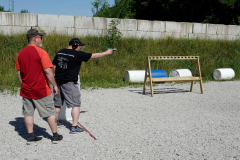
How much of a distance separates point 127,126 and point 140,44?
9637 millimetres

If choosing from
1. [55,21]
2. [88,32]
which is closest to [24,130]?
[55,21]

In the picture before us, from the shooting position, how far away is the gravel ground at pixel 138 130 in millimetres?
3750

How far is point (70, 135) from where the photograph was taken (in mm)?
4555

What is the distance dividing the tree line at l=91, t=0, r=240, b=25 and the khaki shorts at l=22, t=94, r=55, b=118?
24978 mm

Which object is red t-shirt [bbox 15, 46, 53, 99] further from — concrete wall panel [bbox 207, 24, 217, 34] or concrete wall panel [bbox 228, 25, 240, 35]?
concrete wall panel [bbox 228, 25, 240, 35]

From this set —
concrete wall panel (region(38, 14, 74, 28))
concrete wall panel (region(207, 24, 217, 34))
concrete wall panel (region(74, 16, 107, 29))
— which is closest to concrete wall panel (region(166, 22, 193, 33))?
concrete wall panel (region(207, 24, 217, 34))

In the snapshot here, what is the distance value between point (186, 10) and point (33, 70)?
1155 inches

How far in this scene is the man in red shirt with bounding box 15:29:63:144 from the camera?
3.81 m

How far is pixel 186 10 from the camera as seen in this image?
3056 centimetres

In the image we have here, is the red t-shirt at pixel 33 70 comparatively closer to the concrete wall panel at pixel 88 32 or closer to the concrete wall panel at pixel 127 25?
the concrete wall panel at pixel 88 32

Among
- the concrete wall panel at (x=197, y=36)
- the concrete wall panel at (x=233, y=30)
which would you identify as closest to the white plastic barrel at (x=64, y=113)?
the concrete wall panel at (x=197, y=36)

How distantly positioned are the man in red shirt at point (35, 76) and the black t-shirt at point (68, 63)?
589 mm

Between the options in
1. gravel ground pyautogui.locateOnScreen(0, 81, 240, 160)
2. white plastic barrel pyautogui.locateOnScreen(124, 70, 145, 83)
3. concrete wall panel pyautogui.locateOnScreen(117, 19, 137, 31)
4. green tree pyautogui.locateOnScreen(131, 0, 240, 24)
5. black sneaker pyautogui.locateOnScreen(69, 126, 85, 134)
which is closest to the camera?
gravel ground pyautogui.locateOnScreen(0, 81, 240, 160)

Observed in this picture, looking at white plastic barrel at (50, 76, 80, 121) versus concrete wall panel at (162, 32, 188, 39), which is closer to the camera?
white plastic barrel at (50, 76, 80, 121)
